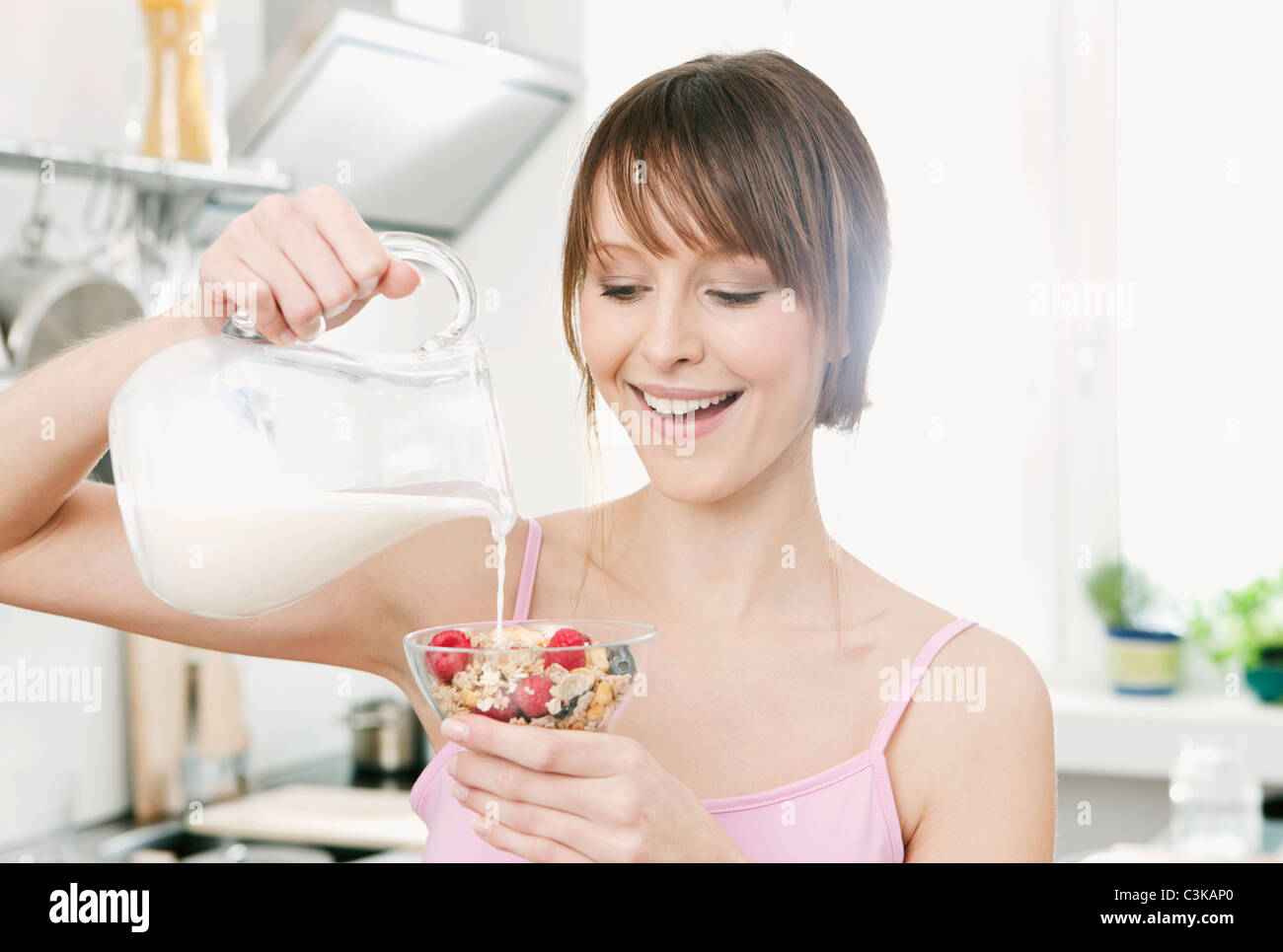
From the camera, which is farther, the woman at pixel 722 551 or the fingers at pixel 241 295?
the woman at pixel 722 551

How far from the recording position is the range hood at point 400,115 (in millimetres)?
2264

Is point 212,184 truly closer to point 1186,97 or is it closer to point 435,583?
point 435,583

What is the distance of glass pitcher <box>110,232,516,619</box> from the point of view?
0.77 meters

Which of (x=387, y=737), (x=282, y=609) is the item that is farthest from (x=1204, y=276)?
(x=282, y=609)

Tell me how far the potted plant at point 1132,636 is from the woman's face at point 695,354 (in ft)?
6.46

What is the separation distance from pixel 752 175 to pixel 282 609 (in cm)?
51

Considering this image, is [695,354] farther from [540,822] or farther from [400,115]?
[400,115]

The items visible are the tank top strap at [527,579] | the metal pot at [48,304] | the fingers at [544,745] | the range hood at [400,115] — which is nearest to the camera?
the fingers at [544,745]

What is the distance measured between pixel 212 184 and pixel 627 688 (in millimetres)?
1512

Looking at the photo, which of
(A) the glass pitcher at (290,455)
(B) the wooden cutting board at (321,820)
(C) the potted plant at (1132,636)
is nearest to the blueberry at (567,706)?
(A) the glass pitcher at (290,455)

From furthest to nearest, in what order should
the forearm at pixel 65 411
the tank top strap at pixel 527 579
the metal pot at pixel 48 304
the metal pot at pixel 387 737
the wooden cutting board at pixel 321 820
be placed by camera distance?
the metal pot at pixel 387 737 → the wooden cutting board at pixel 321 820 → the metal pot at pixel 48 304 → the tank top strap at pixel 527 579 → the forearm at pixel 65 411

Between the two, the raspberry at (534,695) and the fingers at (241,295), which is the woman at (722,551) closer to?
the fingers at (241,295)

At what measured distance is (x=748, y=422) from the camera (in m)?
1.03

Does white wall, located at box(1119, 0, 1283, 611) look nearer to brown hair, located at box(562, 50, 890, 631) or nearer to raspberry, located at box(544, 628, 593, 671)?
brown hair, located at box(562, 50, 890, 631)
